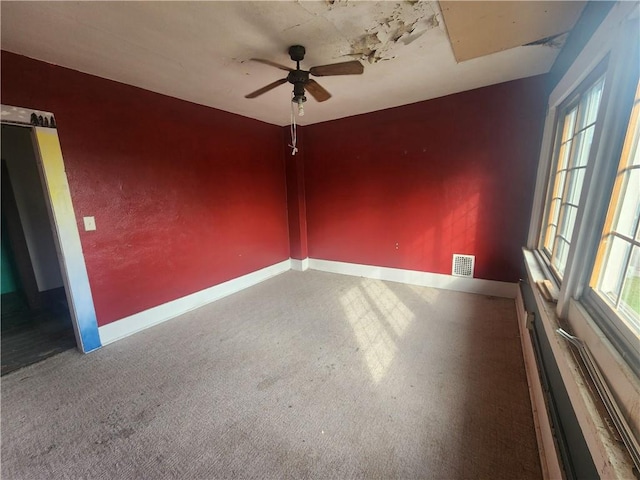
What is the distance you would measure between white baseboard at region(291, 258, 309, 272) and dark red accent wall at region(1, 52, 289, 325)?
85 cm

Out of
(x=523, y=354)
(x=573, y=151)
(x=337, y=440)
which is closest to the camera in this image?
(x=337, y=440)

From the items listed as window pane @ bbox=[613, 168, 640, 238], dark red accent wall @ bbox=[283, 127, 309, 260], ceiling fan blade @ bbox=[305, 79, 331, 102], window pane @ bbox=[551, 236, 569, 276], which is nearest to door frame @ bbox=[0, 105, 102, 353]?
ceiling fan blade @ bbox=[305, 79, 331, 102]

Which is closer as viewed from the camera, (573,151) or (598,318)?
(598,318)

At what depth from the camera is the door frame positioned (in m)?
1.90

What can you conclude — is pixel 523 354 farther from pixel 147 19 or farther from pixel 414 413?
pixel 147 19

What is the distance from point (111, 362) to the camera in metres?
2.11

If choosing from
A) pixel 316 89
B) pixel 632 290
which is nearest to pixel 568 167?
pixel 632 290

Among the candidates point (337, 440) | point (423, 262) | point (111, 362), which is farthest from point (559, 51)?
point (111, 362)

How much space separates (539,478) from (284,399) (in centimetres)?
133

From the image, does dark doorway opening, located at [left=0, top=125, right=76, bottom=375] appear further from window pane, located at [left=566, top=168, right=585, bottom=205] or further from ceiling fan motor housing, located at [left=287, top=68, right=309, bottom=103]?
window pane, located at [left=566, top=168, right=585, bottom=205]

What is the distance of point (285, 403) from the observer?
Result: 5.42 ft

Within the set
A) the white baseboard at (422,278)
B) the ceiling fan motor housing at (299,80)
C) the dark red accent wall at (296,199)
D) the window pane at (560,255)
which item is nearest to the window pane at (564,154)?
the window pane at (560,255)

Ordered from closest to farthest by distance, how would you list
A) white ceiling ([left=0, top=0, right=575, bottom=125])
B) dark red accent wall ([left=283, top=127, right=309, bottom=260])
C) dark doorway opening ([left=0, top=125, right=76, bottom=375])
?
white ceiling ([left=0, top=0, right=575, bottom=125]) → dark doorway opening ([left=0, top=125, right=76, bottom=375]) → dark red accent wall ([left=283, top=127, right=309, bottom=260])

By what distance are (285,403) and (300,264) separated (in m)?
2.82
